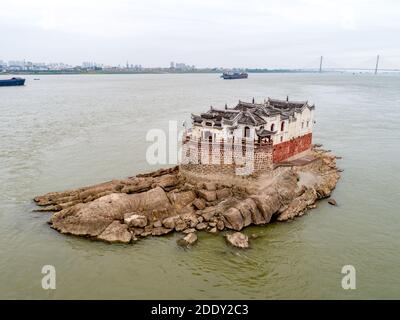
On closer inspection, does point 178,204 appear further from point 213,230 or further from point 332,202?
point 332,202

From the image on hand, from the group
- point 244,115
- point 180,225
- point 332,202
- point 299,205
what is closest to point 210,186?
point 180,225

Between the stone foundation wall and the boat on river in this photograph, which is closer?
the stone foundation wall

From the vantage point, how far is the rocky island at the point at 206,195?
82.7 ft

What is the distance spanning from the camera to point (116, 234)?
2431 centimetres

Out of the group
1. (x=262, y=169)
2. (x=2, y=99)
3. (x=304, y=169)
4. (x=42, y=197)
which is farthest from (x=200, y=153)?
(x=2, y=99)

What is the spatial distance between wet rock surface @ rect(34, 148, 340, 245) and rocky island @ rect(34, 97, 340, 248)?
0.07 meters

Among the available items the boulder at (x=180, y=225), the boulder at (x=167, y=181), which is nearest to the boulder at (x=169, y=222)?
the boulder at (x=180, y=225)

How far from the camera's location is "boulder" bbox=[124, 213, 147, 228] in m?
25.2

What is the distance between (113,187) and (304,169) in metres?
16.9

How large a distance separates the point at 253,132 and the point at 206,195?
6583 mm

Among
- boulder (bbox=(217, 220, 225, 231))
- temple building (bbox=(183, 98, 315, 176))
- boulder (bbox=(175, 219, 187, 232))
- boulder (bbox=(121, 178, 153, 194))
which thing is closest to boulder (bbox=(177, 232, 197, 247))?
boulder (bbox=(175, 219, 187, 232))

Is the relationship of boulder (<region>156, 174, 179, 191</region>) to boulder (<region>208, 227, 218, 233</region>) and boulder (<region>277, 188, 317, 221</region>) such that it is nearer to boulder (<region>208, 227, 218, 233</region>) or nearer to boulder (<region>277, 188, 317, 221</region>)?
boulder (<region>208, 227, 218, 233</region>)

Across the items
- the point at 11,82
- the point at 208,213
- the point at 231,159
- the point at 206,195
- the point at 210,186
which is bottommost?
the point at 208,213

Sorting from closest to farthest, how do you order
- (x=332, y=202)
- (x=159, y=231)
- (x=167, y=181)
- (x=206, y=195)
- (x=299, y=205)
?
1. (x=159, y=231)
2. (x=206, y=195)
3. (x=299, y=205)
4. (x=332, y=202)
5. (x=167, y=181)
